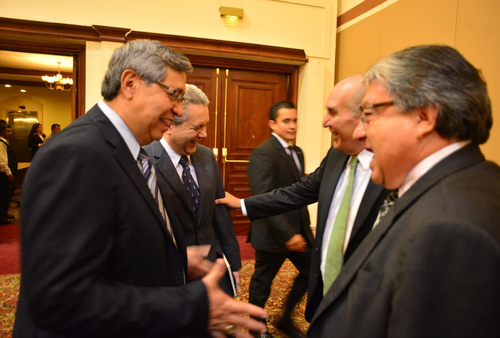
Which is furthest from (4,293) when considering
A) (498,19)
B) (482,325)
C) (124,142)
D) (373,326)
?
(498,19)

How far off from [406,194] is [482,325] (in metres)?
0.32

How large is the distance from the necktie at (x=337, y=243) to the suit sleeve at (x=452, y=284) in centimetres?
85

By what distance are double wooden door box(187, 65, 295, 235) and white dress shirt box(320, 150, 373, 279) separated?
13.4 feet

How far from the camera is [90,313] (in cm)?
92

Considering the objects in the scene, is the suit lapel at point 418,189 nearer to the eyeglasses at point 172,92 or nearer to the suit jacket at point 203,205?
the eyeglasses at point 172,92

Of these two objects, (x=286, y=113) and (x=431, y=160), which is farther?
(x=286, y=113)

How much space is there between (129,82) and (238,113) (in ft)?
15.5

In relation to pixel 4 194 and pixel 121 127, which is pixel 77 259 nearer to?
pixel 121 127

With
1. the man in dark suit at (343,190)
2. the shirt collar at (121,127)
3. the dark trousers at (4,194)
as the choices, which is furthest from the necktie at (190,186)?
the dark trousers at (4,194)

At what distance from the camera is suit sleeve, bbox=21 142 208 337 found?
89 cm

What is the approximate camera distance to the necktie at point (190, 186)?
6.63 feet

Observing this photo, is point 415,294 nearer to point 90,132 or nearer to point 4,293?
point 90,132

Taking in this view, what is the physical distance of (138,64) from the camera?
1247 millimetres

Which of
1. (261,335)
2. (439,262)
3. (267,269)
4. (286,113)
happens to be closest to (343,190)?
(439,262)
